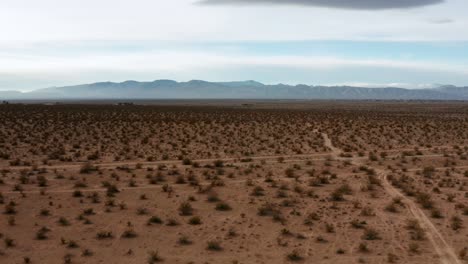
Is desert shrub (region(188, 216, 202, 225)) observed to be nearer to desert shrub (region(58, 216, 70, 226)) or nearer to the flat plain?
the flat plain

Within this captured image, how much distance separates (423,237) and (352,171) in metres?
10.8

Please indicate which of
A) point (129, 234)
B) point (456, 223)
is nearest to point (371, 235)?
point (456, 223)

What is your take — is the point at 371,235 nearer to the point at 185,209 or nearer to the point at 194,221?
the point at 194,221

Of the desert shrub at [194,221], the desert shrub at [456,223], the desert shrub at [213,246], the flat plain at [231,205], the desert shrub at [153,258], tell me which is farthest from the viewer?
the desert shrub at [194,221]

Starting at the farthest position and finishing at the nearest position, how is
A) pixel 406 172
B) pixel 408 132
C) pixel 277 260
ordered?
pixel 408 132
pixel 406 172
pixel 277 260

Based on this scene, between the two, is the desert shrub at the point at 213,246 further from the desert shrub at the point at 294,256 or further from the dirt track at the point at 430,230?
the dirt track at the point at 430,230

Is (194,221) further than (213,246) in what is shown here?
Yes

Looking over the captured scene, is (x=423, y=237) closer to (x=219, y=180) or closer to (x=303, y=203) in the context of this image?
(x=303, y=203)

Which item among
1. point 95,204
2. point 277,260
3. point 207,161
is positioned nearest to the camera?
point 277,260

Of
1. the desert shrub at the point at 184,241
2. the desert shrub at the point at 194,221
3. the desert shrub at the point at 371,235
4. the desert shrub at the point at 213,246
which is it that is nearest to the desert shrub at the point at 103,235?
the desert shrub at the point at 184,241

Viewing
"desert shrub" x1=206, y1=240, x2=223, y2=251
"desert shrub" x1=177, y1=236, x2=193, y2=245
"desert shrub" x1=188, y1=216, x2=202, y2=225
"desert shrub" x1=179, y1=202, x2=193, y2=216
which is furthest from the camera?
"desert shrub" x1=179, y1=202, x2=193, y2=216

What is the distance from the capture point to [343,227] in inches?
583

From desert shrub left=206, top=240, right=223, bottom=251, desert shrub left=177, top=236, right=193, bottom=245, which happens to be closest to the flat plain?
desert shrub left=206, top=240, right=223, bottom=251

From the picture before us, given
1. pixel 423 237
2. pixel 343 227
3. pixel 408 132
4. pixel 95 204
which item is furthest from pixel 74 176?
pixel 408 132
